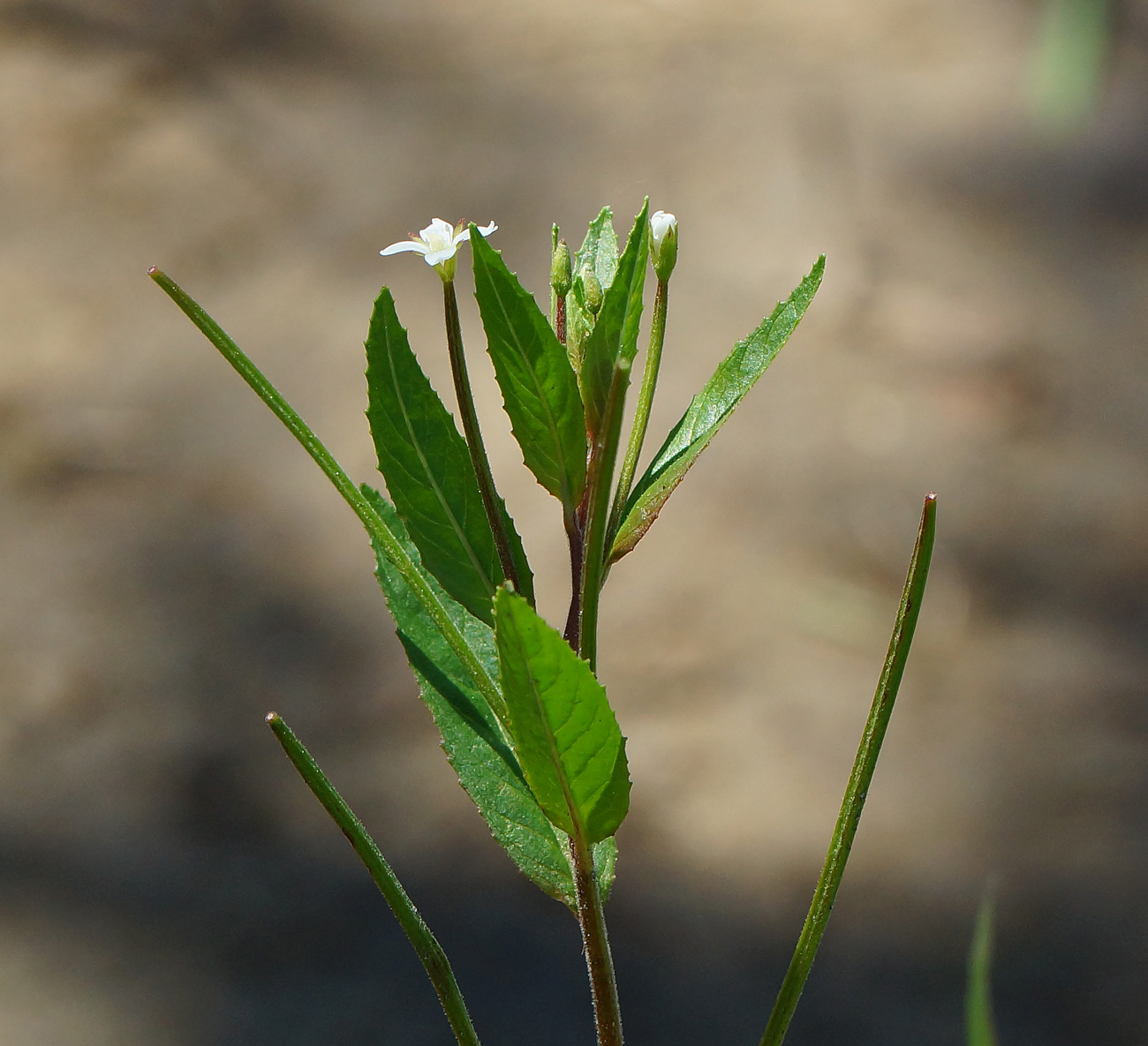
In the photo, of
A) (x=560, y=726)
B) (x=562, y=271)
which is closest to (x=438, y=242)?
(x=562, y=271)

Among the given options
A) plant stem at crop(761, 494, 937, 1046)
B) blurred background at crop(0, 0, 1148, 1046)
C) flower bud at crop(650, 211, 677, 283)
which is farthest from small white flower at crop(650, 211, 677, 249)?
blurred background at crop(0, 0, 1148, 1046)

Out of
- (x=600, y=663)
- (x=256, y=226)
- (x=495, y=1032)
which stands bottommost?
(x=495, y=1032)

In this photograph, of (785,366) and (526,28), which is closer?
(785,366)

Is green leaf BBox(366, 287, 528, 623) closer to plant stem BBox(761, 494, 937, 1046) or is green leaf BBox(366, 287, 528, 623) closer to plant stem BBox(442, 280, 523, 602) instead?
plant stem BBox(442, 280, 523, 602)

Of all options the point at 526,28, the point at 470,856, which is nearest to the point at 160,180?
the point at 526,28

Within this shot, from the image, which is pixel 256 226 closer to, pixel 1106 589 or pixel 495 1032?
pixel 495 1032

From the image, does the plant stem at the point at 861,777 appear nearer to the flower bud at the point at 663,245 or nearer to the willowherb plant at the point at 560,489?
the willowherb plant at the point at 560,489

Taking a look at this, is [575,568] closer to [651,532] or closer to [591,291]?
[591,291]

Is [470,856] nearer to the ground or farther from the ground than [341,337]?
nearer to the ground
